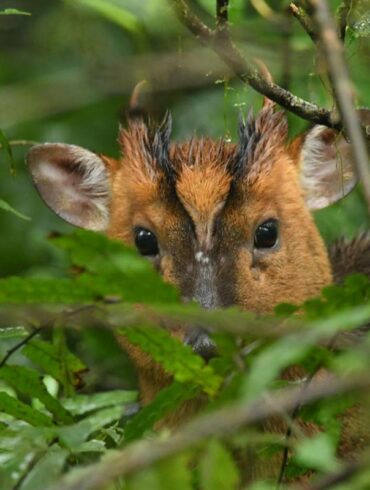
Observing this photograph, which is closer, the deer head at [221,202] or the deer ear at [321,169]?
the deer head at [221,202]

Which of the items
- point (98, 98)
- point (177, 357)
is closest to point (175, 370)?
point (177, 357)

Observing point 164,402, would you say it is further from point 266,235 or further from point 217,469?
point 266,235

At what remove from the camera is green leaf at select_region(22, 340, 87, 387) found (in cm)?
398

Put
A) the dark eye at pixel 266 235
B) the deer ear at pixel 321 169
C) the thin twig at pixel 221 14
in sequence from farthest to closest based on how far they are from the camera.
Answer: the deer ear at pixel 321 169, the dark eye at pixel 266 235, the thin twig at pixel 221 14

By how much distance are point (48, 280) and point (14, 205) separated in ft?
18.1

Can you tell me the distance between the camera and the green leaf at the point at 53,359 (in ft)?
13.1

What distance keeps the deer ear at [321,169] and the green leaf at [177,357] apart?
3124mm

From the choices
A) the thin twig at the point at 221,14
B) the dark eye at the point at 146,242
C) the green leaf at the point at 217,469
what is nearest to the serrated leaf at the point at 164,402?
the green leaf at the point at 217,469

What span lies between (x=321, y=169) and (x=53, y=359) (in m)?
2.72

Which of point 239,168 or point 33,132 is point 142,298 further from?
point 33,132

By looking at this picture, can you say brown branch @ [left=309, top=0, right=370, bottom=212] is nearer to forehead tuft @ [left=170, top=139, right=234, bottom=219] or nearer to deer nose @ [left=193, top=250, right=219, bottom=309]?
deer nose @ [left=193, top=250, right=219, bottom=309]

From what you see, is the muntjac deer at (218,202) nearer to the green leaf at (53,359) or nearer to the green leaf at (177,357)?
the green leaf at (53,359)

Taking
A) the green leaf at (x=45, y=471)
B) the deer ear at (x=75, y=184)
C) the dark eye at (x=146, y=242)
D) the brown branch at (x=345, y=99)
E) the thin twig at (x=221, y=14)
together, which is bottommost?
the green leaf at (x=45, y=471)

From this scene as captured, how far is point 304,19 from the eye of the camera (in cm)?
423
